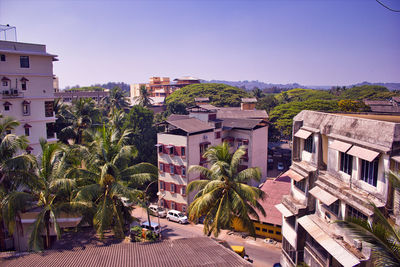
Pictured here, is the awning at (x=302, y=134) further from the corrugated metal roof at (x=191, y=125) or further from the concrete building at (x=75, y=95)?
the concrete building at (x=75, y=95)

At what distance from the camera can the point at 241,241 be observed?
26750mm

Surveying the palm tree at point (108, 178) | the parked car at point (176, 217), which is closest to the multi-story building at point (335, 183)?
the palm tree at point (108, 178)

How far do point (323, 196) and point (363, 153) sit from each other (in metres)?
3.36

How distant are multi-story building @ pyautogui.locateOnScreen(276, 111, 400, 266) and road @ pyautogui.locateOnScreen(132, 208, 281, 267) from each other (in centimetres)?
394

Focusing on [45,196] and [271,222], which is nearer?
[45,196]

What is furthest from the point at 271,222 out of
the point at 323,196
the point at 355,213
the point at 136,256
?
the point at 136,256

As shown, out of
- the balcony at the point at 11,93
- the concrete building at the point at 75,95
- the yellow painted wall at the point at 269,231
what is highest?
the concrete building at the point at 75,95

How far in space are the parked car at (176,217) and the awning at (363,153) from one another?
21278mm

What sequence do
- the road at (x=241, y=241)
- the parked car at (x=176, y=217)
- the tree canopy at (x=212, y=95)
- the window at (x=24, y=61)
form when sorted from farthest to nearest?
the tree canopy at (x=212, y=95) < the parked car at (x=176, y=217) < the window at (x=24, y=61) < the road at (x=241, y=241)

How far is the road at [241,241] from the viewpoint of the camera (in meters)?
23.4

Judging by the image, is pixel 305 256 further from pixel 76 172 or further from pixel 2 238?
pixel 2 238

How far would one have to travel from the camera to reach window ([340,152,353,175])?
13.8 meters

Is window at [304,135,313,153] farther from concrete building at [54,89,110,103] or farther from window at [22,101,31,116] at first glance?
concrete building at [54,89,110,103]

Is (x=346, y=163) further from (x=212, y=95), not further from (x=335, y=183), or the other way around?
(x=212, y=95)
